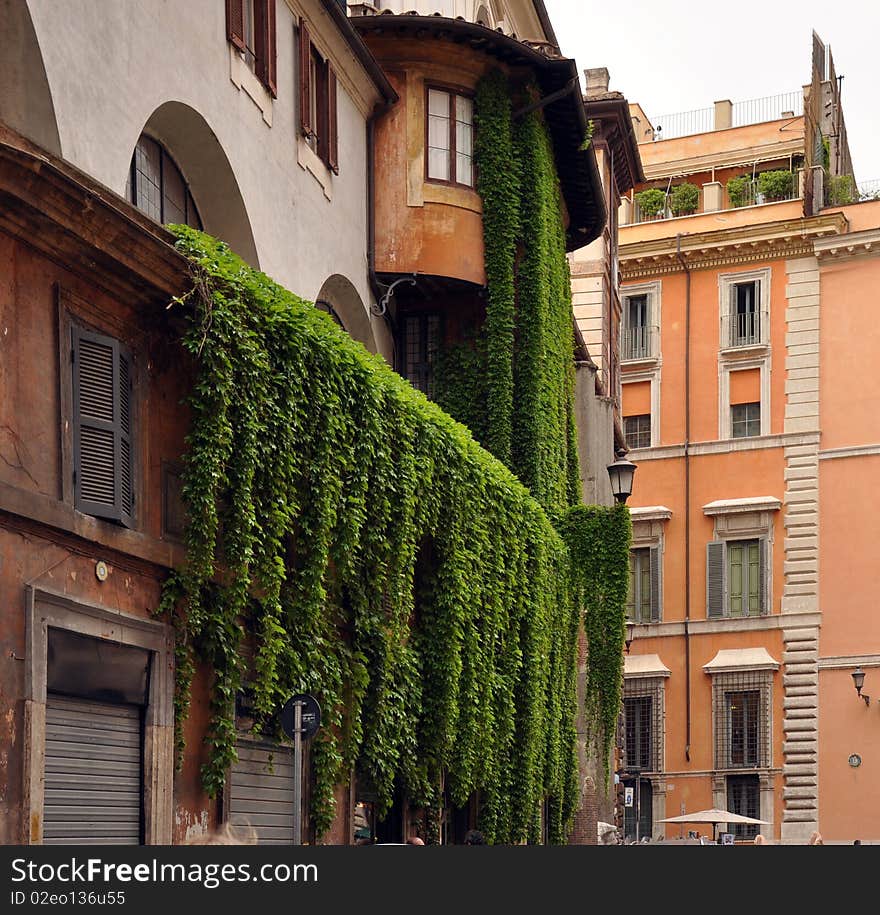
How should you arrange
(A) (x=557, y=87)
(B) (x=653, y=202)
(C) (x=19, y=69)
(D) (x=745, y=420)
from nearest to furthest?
(C) (x=19, y=69), (A) (x=557, y=87), (D) (x=745, y=420), (B) (x=653, y=202)

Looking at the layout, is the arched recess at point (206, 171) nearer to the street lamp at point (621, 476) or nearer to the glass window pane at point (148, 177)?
the glass window pane at point (148, 177)

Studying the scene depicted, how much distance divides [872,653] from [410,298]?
2776 centimetres

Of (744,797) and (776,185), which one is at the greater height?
(776,185)

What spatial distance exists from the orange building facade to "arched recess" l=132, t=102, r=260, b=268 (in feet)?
102

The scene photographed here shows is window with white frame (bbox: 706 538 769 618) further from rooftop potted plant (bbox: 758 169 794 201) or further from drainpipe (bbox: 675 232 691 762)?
rooftop potted plant (bbox: 758 169 794 201)

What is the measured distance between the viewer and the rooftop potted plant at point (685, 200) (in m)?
62.2

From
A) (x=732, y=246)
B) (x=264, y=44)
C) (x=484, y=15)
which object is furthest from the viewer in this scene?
(x=732, y=246)

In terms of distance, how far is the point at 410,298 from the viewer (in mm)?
30328

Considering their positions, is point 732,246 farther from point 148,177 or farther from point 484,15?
point 148,177

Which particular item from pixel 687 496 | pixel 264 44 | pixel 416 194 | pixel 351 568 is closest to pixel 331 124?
pixel 416 194

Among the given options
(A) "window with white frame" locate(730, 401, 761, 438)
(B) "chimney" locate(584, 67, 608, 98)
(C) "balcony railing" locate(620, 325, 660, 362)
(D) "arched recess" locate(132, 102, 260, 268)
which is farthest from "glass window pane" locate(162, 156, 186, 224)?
(C) "balcony railing" locate(620, 325, 660, 362)

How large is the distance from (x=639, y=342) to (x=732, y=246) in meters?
4.25

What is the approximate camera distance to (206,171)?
73.5ft

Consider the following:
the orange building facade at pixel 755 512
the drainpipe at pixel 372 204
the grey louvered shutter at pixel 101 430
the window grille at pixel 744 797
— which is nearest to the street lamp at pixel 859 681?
the orange building facade at pixel 755 512
